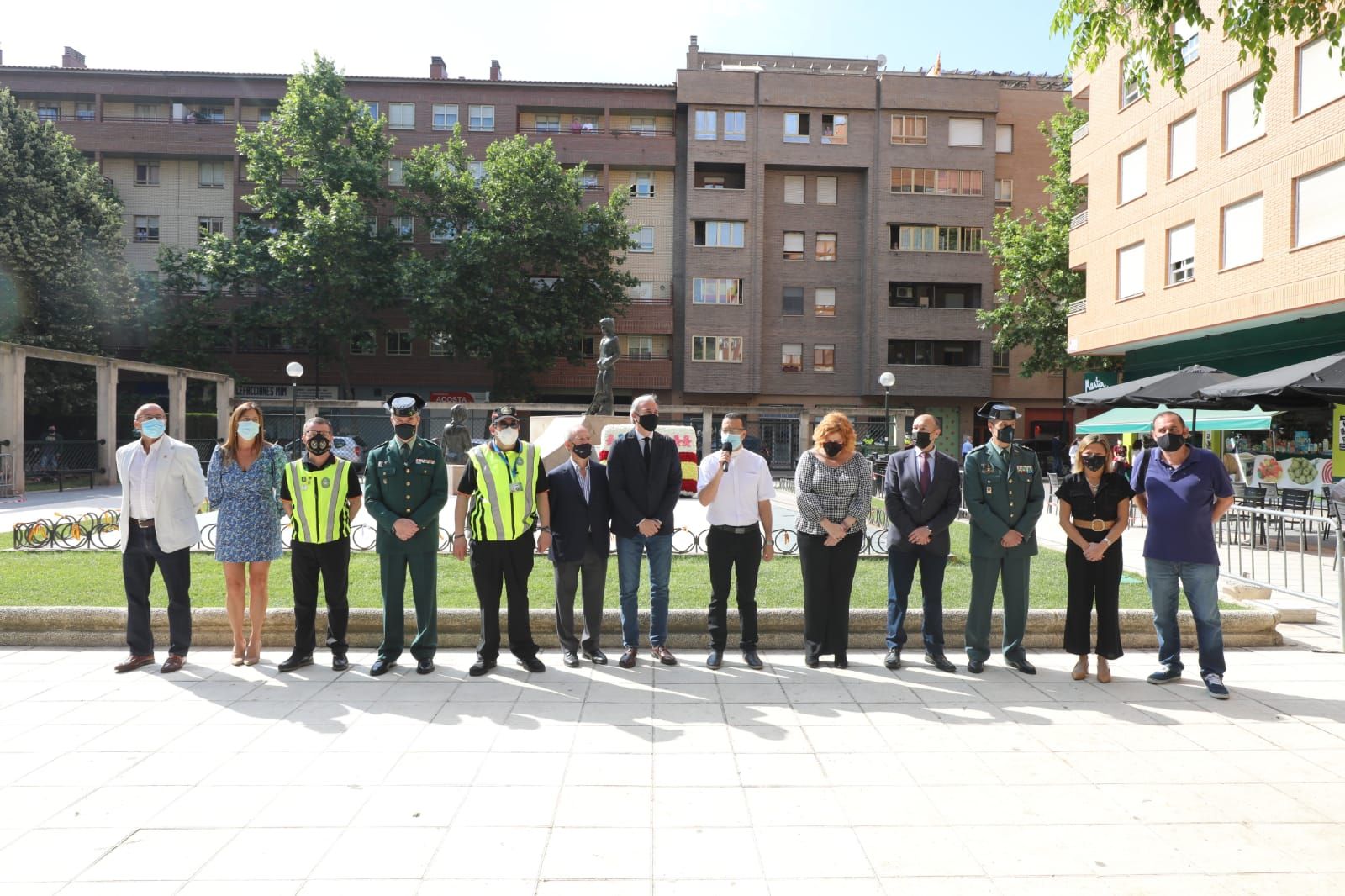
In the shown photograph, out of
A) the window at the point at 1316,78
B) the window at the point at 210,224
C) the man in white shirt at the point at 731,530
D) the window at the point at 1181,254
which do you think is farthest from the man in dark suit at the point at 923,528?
the window at the point at 210,224

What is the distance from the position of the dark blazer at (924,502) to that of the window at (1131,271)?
2036 cm

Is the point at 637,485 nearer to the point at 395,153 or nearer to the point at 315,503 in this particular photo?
the point at 315,503

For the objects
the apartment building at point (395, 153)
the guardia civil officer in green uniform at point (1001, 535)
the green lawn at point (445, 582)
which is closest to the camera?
the guardia civil officer in green uniform at point (1001, 535)

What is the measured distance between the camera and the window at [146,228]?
134ft

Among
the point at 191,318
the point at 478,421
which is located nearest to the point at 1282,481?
the point at 478,421

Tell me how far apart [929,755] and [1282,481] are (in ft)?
49.0

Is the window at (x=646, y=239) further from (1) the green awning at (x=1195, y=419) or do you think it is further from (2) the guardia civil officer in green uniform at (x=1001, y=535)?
(2) the guardia civil officer in green uniform at (x=1001, y=535)

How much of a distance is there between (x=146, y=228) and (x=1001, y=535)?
45591mm

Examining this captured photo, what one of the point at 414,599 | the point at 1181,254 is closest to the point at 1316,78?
the point at 1181,254

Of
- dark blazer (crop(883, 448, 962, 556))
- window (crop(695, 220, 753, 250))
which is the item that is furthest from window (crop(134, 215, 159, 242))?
dark blazer (crop(883, 448, 962, 556))

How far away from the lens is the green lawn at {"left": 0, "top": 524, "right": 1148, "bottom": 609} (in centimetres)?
796

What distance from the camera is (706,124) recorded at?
40.9 metres

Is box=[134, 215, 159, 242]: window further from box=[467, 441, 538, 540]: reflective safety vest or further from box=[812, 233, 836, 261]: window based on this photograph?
box=[467, 441, 538, 540]: reflective safety vest

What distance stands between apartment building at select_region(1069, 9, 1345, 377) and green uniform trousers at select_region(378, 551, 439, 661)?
50.1 ft
